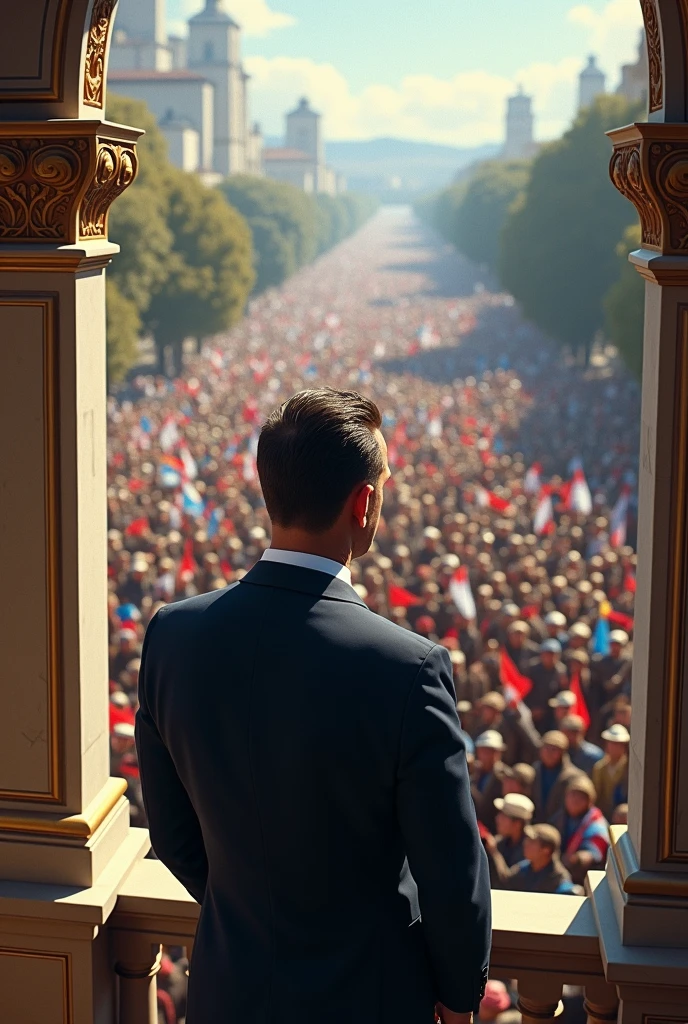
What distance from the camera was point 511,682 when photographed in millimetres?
9664

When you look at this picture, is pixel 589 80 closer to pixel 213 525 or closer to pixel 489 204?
pixel 489 204

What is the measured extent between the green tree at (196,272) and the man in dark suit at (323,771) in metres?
39.2

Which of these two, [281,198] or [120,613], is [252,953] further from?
[281,198]

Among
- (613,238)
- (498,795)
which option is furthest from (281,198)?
(498,795)

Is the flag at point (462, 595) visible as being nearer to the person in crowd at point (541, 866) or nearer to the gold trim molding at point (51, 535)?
the person in crowd at point (541, 866)

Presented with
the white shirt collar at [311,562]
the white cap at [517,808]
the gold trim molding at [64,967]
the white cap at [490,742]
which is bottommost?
the white cap at [490,742]

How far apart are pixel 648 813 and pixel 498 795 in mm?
4236

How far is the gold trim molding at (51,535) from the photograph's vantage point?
370 cm

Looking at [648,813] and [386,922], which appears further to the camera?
[648,813]

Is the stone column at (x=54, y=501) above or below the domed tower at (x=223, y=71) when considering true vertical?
below

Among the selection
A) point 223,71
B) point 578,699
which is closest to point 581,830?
point 578,699

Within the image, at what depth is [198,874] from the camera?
2.93 m

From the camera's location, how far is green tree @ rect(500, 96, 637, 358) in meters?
41.3

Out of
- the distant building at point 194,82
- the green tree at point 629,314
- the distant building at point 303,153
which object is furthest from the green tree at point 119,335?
the distant building at point 303,153
